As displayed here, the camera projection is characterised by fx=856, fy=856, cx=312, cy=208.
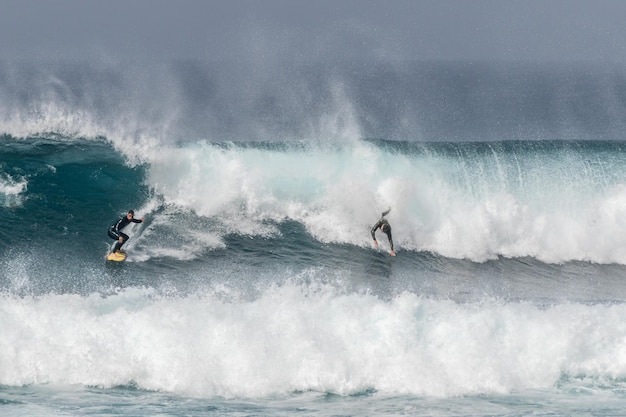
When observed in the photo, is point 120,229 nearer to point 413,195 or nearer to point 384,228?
point 384,228

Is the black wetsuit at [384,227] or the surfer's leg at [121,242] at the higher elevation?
the black wetsuit at [384,227]

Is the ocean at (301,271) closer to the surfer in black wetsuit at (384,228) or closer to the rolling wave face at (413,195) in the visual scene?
the rolling wave face at (413,195)

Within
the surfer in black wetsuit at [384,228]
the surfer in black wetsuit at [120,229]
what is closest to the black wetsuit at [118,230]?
the surfer in black wetsuit at [120,229]

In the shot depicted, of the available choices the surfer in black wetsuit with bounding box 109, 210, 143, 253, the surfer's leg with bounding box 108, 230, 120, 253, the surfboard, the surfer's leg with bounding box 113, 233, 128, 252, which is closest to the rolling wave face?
the surfer in black wetsuit with bounding box 109, 210, 143, 253

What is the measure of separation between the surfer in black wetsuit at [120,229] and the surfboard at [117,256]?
0.10 metres

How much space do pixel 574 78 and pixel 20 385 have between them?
62643 mm

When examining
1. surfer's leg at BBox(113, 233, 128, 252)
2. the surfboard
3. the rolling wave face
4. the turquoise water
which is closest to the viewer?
the turquoise water

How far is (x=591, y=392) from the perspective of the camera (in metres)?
15.9

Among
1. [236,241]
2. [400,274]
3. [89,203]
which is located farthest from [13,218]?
[400,274]

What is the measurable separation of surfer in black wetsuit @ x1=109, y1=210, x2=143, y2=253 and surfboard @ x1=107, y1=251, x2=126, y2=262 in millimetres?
101

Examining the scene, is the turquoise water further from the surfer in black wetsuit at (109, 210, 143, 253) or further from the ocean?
the surfer in black wetsuit at (109, 210, 143, 253)

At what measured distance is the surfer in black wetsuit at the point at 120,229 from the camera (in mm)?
21047

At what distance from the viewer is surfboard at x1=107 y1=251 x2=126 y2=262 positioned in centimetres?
2081

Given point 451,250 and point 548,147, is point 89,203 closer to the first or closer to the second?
point 451,250
